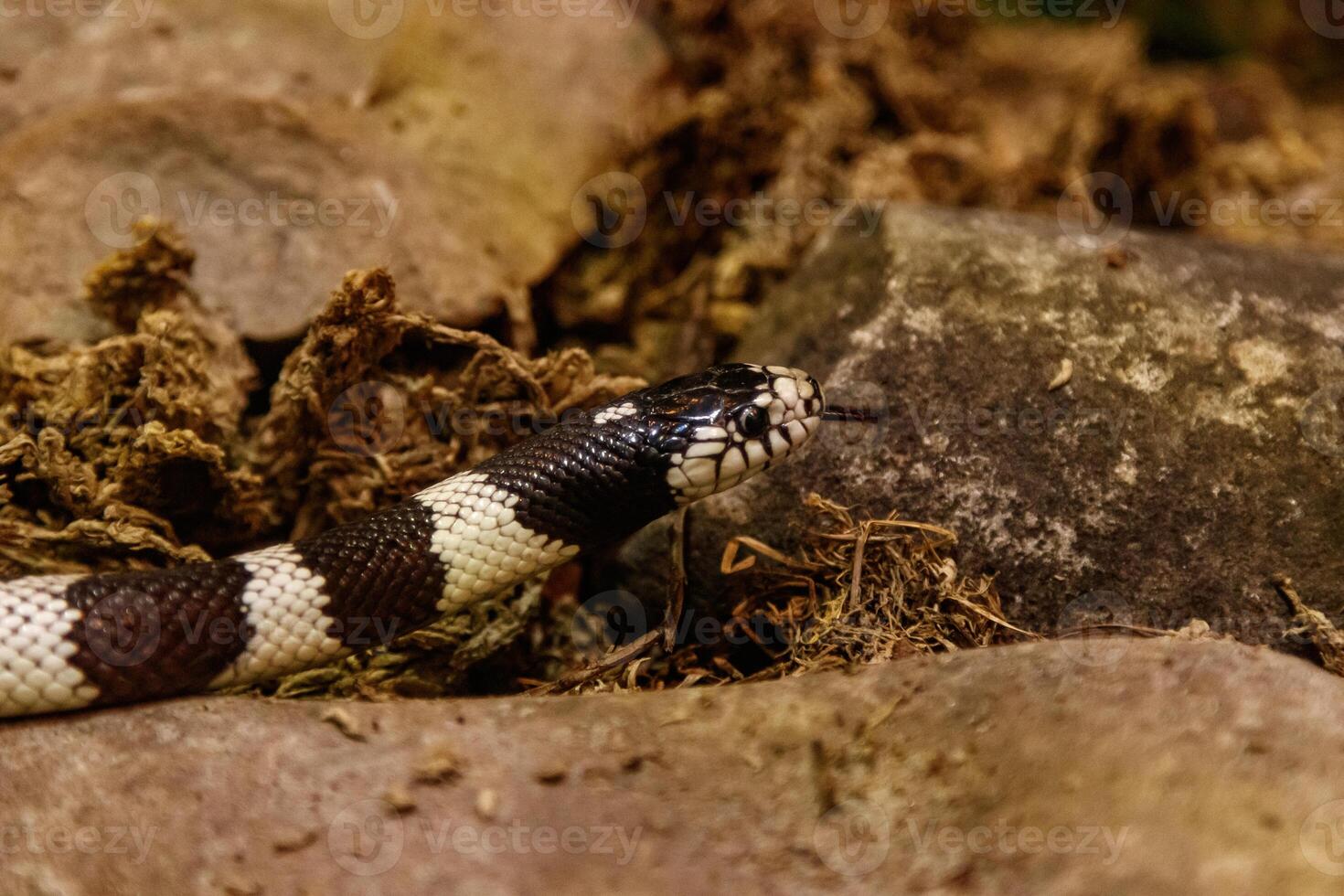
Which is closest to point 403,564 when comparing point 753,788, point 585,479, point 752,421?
point 585,479

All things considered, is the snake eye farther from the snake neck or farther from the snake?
the snake neck

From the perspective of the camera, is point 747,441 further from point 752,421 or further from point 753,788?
point 753,788

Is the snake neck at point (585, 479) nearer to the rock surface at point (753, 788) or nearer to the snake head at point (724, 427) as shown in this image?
the snake head at point (724, 427)

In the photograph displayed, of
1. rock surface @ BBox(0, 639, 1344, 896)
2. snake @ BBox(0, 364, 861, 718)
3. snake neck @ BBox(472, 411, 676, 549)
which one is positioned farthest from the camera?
snake neck @ BBox(472, 411, 676, 549)

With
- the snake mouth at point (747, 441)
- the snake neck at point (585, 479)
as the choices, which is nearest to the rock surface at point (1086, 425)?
the snake mouth at point (747, 441)

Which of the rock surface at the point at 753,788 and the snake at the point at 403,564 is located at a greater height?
the snake at the point at 403,564

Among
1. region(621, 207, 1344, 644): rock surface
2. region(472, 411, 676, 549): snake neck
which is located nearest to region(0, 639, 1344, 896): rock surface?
region(621, 207, 1344, 644): rock surface
